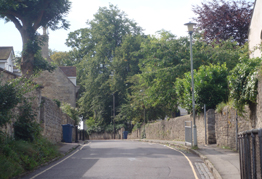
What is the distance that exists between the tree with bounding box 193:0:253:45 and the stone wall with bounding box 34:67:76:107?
81.1ft

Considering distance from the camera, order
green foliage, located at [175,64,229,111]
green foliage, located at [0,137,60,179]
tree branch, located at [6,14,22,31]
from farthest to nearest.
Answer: tree branch, located at [6,14,22,31]
green foliage, located at [175,64,229,111]
green foliage, located at [0,137,60,179]

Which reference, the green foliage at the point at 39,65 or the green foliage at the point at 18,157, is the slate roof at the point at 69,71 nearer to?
the green foliage at the point at 39,65

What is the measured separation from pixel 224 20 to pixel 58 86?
2796 centimetres

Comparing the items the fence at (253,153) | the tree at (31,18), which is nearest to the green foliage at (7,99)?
the fence at (253,153)

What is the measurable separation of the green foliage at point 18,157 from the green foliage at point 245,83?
28.2 feet

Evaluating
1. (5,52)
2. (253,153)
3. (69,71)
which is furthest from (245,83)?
(69,71)

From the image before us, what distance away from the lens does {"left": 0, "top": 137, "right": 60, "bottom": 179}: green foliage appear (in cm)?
997

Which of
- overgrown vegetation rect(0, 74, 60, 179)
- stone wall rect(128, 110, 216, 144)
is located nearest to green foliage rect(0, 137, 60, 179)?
overgrown vegetation rect(0, 74, 60, 179)

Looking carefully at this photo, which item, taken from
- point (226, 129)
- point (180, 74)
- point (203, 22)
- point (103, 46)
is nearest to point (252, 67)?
point (226, 129)

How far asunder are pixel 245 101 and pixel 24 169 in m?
9.12

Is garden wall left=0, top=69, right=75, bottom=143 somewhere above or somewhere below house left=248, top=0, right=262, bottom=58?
below

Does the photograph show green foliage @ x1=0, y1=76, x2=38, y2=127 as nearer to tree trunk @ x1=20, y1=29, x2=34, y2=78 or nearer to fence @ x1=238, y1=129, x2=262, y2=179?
fence @ x1=238, y1=129, x2=262, y2=179

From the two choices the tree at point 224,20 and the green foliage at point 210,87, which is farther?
the tree at point 224,20

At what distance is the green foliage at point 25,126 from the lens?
48.5 feet
